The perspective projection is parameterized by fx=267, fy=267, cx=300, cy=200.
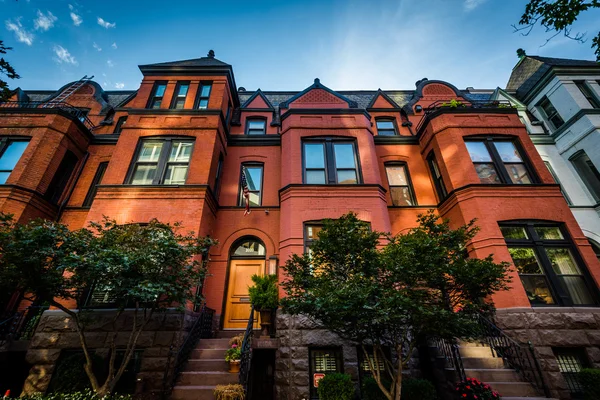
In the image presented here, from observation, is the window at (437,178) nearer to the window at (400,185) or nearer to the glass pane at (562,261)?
the window at (400,185)

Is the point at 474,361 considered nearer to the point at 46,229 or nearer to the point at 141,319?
the point at 141,319

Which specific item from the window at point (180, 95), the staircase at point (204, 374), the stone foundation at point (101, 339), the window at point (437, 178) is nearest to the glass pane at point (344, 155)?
the window at point (437, 178)

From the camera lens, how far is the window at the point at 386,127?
561 inches

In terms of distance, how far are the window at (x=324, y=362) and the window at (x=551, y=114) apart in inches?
598

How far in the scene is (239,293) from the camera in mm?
9750

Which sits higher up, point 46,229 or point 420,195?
point 420,195

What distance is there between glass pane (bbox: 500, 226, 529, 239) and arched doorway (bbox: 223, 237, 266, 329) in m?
8.38

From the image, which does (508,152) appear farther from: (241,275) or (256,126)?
(241,275)

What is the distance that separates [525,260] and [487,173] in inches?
137

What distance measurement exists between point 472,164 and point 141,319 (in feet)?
39.6

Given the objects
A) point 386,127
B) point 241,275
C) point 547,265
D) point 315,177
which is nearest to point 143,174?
point 241,275

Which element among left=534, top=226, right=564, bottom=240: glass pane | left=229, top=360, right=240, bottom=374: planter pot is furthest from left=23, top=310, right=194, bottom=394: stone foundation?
left=534, top=226, right=564, bottom=240: glass pane

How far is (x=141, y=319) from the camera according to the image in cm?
722

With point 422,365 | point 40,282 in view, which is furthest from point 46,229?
point 422,365
